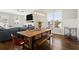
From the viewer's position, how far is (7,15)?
208cm

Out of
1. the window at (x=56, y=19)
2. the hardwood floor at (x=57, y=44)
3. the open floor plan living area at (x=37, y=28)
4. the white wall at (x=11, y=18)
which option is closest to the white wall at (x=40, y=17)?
the open floor plan living area at (x=37, y=28)

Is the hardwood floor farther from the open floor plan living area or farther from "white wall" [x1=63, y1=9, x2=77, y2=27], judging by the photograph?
"white wall" [x1=63, y1=9, x2=77, y2=27]

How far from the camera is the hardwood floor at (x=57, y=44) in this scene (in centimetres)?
207

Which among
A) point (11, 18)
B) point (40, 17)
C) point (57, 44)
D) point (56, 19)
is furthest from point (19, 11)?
point (57, 44)

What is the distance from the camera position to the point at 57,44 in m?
2.12

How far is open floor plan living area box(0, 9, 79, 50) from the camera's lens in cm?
206

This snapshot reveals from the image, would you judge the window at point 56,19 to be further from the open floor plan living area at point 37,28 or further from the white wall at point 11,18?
the white wall at point 11,18

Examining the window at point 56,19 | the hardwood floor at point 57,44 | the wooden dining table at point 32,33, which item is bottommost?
the hardwood floor at point 57,44

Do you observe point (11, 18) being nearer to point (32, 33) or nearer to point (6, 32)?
point (6, 32)
